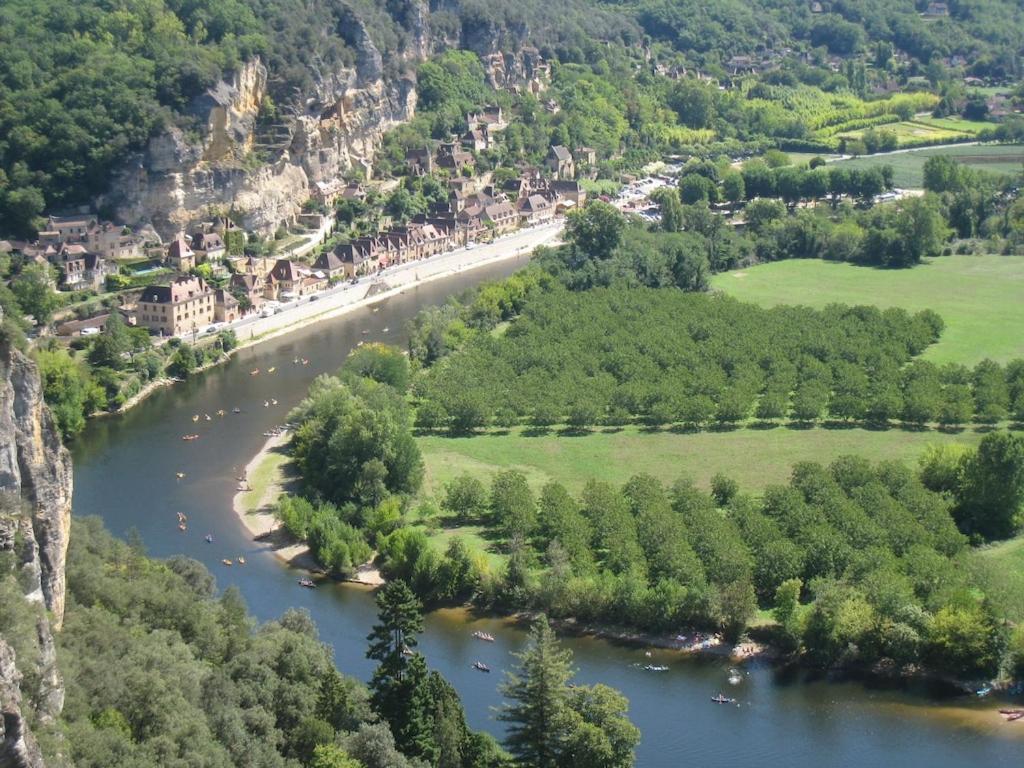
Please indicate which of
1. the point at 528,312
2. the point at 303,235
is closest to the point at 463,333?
the point at 528,312

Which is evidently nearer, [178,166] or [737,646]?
[737,646]

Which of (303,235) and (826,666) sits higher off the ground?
(303,235)

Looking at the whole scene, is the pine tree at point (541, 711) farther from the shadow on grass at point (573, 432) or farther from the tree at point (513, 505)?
the shadow on grass at point (573, 432)

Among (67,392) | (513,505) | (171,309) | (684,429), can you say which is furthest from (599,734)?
(171,309)

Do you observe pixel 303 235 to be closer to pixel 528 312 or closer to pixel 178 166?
pixel 178 166

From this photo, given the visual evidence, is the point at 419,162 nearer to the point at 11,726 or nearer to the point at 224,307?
the point at 224,307

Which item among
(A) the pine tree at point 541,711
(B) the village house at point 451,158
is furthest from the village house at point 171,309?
(A) the pine tree at point 541,711

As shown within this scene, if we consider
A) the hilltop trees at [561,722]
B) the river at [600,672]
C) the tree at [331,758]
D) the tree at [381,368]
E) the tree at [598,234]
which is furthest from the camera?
the tree at [598,234]
